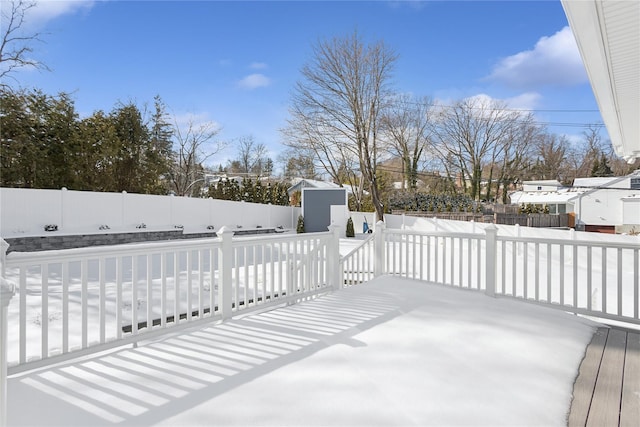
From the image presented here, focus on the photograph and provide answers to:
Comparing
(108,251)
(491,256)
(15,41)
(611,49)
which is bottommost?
(491,256)

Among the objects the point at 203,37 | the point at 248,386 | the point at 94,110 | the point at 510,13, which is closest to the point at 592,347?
the point at 248,386

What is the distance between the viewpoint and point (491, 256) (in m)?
4.15

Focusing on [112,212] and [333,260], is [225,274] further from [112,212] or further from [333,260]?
[112,212]

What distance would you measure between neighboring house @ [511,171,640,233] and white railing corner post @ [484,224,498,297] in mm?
17591

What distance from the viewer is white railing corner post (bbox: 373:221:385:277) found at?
539cm

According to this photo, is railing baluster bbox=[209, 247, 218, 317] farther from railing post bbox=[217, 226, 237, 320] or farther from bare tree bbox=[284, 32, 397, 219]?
bare tree bbox=[284, 32, 397, 219]

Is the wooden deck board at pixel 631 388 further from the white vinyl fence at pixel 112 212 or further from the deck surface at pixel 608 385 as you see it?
the white vinyl fence at pixel 112 212

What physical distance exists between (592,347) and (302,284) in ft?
9.05

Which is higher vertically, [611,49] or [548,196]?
[611,49]

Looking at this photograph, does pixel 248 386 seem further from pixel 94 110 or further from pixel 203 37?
pixel 94 110

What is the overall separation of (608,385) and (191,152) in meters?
23.1

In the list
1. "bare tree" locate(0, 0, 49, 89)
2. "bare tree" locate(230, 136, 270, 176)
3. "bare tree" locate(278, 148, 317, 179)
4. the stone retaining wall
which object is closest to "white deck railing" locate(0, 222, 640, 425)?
the stone retaining wall

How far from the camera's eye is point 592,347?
2818 mm

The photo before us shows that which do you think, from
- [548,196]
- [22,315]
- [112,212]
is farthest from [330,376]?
[548,196]
